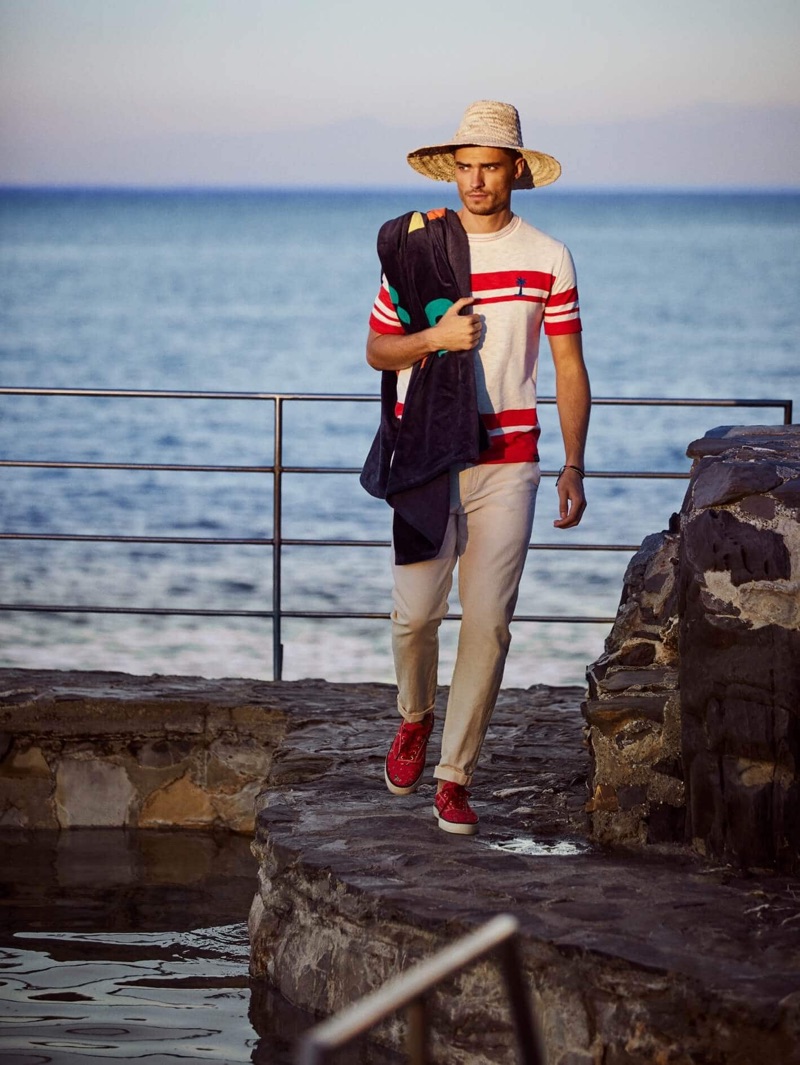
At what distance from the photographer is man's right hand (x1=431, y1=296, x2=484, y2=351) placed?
3.42m

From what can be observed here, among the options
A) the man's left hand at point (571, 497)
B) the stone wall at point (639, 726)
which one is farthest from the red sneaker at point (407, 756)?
the man's left hand at point (571, 497)

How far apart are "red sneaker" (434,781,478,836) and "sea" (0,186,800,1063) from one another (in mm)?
550

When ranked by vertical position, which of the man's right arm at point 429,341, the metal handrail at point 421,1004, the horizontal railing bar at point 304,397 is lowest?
the metal handrail at point 421,1004

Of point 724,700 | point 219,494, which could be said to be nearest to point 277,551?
point 724,700

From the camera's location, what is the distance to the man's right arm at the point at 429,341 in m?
3.43

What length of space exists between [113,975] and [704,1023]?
1447mm

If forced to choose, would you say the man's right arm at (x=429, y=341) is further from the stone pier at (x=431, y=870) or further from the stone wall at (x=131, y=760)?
the stone wall at (x=131, y=760)

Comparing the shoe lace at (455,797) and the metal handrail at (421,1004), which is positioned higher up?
the metal handrail at (421,1004)

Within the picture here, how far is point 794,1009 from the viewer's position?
2.74m

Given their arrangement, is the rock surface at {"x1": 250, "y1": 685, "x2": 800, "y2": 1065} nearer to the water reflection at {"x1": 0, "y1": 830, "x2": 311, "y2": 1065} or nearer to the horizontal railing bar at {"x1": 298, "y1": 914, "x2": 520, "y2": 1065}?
the water reflection at {"x1": 0, "y1": 830, "x2": 311, "y2": 1065}

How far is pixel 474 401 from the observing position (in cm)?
352

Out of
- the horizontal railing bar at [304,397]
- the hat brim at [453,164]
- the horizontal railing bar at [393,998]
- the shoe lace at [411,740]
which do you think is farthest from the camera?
the horizontal railing bar at [304,397]

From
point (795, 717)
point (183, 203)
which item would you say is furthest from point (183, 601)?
point (183, 203)

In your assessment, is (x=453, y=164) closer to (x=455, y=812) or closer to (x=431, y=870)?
(x=455, y=812)
